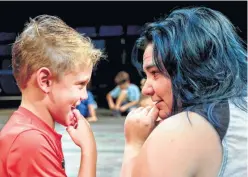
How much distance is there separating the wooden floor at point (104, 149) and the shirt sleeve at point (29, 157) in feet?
8.79

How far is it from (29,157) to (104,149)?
6478 mm

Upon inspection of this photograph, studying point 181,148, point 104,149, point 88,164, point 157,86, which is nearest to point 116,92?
point 104,149

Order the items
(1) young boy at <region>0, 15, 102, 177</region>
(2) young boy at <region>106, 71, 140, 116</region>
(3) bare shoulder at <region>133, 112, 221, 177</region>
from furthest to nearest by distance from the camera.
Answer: (2) young boy at <region>106, 71, 140, 116</region> → (1) young boy at <region>0, 15, 102, 177</region> → (3) bare shoulder at <region>133, 112, 221, 177</region>

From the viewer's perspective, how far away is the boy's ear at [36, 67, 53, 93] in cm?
162

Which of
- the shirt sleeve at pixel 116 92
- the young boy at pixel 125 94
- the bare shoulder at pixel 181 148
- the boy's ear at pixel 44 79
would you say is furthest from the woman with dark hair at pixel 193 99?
the shirt sleeve at pixel 116 92

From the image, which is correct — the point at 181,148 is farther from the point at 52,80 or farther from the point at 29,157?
the point at 52,80

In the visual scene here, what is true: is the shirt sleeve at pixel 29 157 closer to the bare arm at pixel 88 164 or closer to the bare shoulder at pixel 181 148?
the bare arm at pixel 88 164

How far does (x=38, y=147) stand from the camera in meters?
1.47

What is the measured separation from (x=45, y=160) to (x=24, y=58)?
1.14 ft

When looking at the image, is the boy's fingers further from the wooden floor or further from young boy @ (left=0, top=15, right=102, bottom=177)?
the wooden floor

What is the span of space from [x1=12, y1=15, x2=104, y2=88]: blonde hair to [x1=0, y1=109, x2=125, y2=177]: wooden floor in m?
2.52

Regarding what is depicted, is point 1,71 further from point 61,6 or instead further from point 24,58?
point 24,58

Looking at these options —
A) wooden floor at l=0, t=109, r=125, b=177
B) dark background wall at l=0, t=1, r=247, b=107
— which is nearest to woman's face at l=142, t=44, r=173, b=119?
wooden floor at l=0, t=109, r=125, b=177

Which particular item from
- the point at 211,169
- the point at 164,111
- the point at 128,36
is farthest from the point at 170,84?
the point at 128,36
